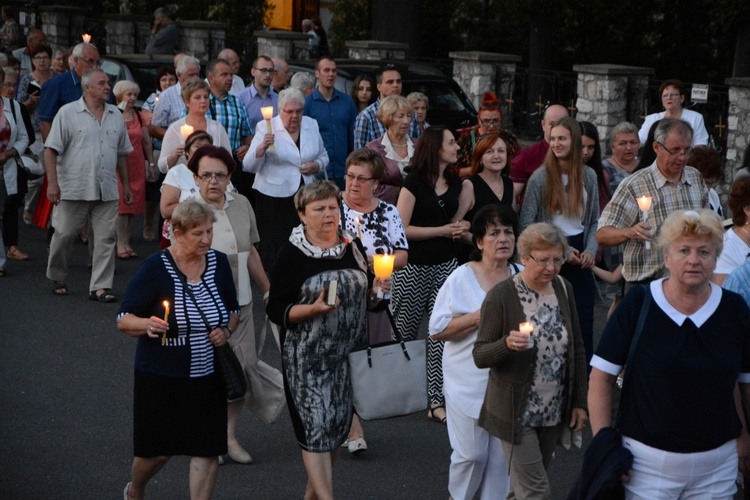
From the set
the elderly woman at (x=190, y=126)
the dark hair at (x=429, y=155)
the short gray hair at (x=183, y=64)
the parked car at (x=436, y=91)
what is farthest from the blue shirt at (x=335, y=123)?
the dark hair at (x=429, y=155)

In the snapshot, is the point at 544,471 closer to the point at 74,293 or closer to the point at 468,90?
the point at 74,293

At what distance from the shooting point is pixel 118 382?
29.6 feet

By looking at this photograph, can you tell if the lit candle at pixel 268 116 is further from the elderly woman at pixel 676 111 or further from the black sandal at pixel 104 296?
the elderly woman at pixel 676 111

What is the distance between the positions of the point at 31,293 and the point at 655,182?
6295 mm

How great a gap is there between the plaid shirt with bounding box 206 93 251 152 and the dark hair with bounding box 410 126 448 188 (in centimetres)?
363

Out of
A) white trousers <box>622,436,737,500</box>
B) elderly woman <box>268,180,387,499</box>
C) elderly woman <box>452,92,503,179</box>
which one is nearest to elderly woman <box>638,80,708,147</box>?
elderly woman <box>452,92,503,179</box>

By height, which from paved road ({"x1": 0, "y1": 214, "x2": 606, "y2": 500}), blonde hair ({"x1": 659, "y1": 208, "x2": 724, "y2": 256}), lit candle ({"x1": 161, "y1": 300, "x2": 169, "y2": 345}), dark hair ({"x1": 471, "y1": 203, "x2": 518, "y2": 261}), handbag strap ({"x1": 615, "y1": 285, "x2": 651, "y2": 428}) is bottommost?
paved road ({"x1": 0, "y1": 214, "x2": 606, "y2": 500})

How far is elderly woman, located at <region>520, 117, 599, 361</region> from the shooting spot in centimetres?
827

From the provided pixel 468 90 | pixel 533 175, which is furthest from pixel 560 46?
pixel 533 175

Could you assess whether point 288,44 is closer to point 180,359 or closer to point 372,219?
point 372,219

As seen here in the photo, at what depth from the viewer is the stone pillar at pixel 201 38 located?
27.7 meters

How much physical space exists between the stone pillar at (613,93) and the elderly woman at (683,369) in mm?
12346

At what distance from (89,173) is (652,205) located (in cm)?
545

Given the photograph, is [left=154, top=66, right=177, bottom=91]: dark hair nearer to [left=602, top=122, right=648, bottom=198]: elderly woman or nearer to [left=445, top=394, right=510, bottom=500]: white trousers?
[left=602, top=122, right=648, bottom=198]: elderly woman
